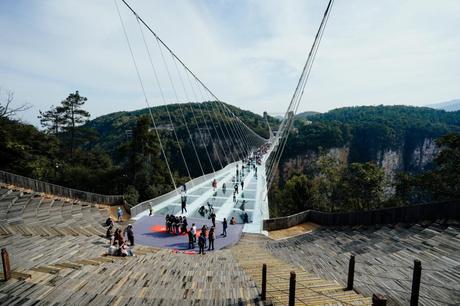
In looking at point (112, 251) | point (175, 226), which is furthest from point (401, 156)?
point (112, 251)

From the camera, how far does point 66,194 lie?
58.6 ft

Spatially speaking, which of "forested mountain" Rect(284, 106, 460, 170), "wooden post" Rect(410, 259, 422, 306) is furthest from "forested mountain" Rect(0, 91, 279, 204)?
"forested mountain" Rect(284, 106, 460, 170)

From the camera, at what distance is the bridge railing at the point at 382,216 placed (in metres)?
10.0

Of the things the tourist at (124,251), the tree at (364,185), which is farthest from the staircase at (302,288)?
the tree at (364,185)

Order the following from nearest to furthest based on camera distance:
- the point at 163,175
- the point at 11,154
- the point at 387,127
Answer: the point at 11,154
the point at 163,175
the point at 387,127

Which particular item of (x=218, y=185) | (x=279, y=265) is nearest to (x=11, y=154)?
(x=218, y=185)

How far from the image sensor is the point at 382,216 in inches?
503

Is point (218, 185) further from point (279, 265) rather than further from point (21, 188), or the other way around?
point (279, 265)

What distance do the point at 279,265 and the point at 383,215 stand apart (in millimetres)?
6678

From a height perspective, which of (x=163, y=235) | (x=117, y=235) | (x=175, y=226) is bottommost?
(x=163, y=235)

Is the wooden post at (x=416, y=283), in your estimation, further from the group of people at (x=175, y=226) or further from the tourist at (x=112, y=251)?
the group of people at (x=175, y=226)

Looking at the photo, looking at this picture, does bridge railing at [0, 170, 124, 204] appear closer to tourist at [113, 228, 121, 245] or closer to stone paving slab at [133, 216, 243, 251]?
stone paving slab at [133, 216, 243, 251]

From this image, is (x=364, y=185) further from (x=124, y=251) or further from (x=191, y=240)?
(x=124, y=251)

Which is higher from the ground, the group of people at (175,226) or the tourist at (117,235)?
the tourist at (117,235)
